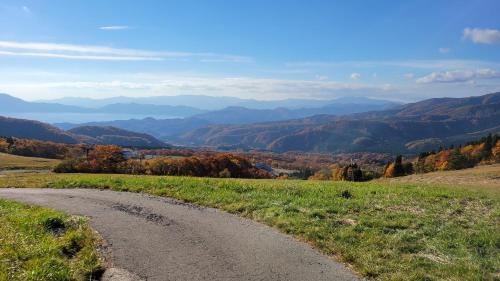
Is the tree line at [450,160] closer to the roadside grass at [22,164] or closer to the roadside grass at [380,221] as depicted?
the roadside grass at [22,164]

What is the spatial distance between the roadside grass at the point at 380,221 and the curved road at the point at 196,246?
0.86 metres

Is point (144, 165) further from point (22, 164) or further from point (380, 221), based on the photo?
point (22, 164)

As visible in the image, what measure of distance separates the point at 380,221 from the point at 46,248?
10.8 metres

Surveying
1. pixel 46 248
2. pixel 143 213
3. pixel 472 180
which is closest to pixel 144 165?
pixel 472 180

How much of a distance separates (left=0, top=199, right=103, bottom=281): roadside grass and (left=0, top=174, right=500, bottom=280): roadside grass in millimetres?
6298

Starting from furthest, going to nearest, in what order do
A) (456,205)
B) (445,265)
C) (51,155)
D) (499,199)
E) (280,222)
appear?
1. (51,155)
2. (499,199)
3. (456,205)
4. (280,222)
5. (445,265)

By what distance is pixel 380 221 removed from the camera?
1546 cm

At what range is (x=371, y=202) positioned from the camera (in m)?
19.9

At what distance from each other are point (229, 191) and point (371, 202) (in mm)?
7153

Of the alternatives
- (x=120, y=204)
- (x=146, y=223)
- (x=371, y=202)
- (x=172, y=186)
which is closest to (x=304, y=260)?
(x=146, y=223)

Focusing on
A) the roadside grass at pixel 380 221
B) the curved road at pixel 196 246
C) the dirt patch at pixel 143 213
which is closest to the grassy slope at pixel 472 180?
the roadside grass at pixel 380 221

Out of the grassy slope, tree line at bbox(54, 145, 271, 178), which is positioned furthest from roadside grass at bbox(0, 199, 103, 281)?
tree line at bbox(54, 145, 271, 178)

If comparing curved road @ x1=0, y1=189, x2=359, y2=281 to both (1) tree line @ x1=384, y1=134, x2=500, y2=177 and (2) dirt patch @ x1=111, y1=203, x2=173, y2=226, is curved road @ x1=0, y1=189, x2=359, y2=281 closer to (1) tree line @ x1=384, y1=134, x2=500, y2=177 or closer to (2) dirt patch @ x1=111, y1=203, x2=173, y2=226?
(2) dirt patch @ x1=111, y1=203, x2=173, y2=226

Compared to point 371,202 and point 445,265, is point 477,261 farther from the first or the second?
point 371,202
